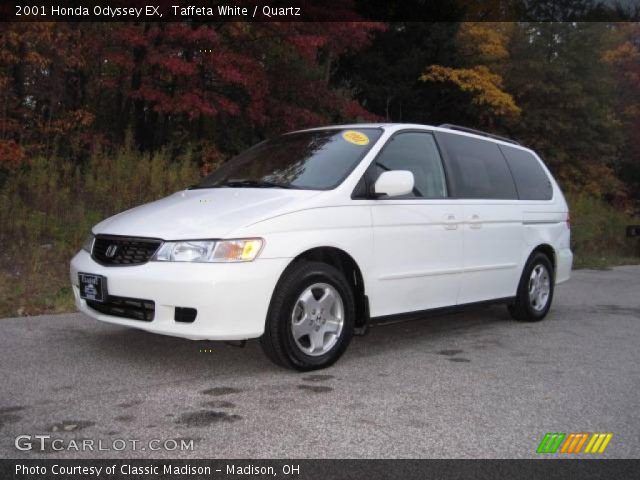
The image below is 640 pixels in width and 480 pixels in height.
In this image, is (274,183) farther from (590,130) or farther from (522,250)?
(590,130)

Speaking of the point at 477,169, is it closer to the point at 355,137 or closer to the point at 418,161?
the point at 418,161

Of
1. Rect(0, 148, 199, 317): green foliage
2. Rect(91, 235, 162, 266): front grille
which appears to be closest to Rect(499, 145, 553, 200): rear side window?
Rect(91, 235, 162, 266): front grille

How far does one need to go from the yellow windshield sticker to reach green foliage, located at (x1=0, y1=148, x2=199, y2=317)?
133 inches

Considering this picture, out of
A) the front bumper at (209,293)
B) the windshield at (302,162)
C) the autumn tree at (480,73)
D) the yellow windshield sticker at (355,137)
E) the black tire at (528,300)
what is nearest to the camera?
the front bumper at (209,293)

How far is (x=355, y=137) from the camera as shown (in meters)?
5.46

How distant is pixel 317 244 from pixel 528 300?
9.87 ft

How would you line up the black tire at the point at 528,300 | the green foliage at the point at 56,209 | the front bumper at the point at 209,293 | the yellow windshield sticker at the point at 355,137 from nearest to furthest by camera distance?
the front bumper at the point at 209,293 < the yellow windshield sticker at the point at 355,137 < the black tire at the point at 528,300 < the green foliage at the point at 56,209

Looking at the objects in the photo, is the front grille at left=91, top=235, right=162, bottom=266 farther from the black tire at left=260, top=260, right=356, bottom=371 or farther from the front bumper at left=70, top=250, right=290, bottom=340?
the black tire at left=260, top=260, right=356, bottom=371

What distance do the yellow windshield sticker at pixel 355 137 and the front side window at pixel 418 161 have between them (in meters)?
0.17

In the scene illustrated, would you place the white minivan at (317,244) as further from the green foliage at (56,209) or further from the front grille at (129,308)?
the green foliage at (56,209)

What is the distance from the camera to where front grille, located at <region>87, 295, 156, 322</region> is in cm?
442

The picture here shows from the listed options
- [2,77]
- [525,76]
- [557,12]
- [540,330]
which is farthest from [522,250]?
[557,12]

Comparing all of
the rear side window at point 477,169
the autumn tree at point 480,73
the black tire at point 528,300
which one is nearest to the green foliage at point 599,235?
the autumn tree at point 480,73

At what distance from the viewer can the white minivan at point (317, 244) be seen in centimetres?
434
